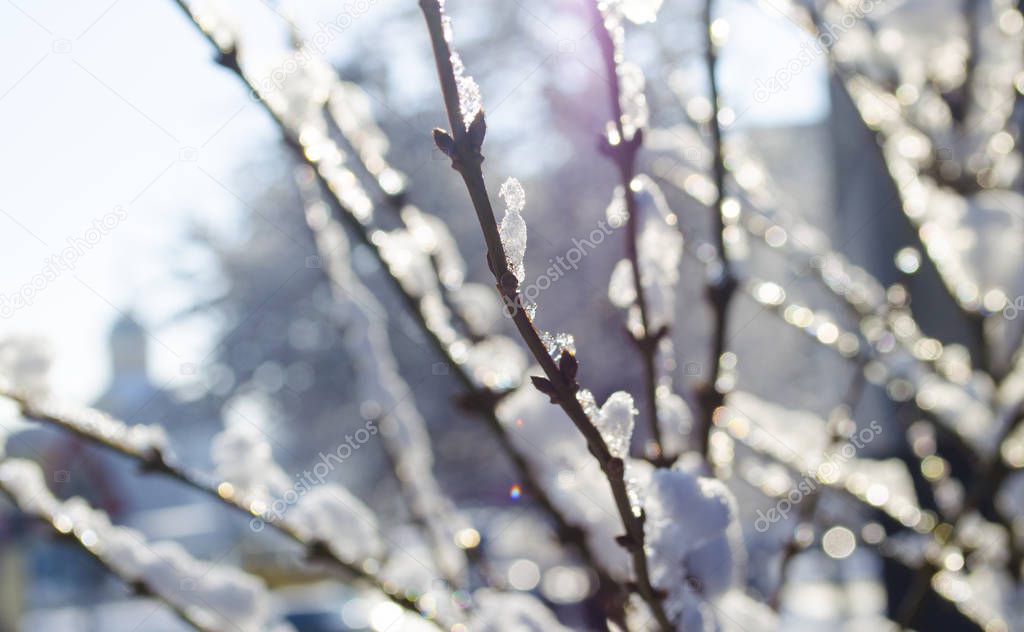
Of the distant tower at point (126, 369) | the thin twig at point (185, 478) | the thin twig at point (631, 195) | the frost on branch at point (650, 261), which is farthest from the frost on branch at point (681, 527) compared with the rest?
the distant tower at point (126, 369)

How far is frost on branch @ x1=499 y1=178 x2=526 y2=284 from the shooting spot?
26.2 inches

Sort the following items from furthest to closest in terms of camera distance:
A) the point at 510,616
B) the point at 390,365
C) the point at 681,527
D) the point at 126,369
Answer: the point at 126,369 → the point at 390,365 → the point at 510,616 → the point at 681,527

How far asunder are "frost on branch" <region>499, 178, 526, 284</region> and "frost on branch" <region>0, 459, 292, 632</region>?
0.86 meters

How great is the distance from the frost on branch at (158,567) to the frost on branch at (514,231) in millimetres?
857

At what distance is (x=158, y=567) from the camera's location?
1.26 metres

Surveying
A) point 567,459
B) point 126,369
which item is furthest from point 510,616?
point 126,369

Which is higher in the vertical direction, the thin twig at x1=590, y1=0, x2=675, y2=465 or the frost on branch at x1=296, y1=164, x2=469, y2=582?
the thin twig at x1=590, y1=0, x2=675, y2=465

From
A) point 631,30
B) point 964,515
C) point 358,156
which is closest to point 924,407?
point 964,515

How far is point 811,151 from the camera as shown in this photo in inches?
491

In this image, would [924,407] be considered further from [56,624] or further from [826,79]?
[56,624]

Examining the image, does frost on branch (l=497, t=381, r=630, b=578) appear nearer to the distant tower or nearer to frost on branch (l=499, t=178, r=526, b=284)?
frost on branch (l=499, t=178, r=526, b=284)

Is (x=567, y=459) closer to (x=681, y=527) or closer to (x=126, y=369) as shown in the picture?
(x=681, y=527)

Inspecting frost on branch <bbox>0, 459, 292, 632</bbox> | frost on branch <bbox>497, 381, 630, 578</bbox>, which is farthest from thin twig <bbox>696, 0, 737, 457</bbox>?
frost on branch <bbox>0, 459, 292, 632</bbox>

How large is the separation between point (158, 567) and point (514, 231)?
907 mm
